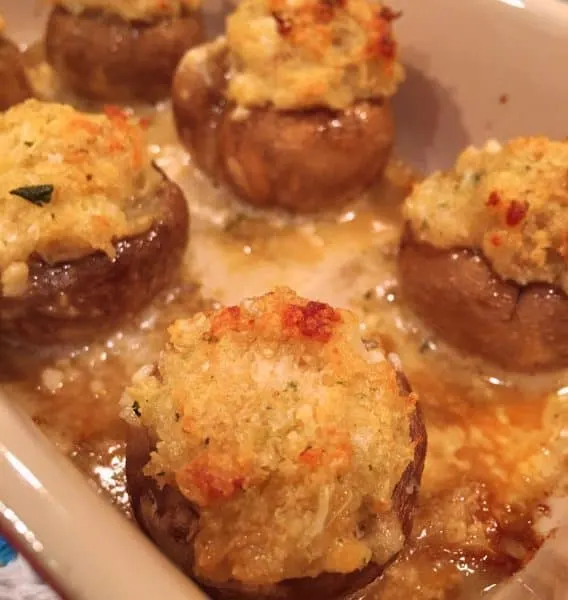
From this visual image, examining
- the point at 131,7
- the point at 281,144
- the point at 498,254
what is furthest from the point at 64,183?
the point at 498,254

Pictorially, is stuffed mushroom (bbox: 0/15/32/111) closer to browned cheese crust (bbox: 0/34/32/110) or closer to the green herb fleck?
browned cheese crust (bbox: 0/34/32/110)

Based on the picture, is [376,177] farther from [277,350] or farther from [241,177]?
[277,350]

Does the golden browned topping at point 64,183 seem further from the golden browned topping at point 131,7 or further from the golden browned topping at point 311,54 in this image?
the golden browned topping at point 131,7

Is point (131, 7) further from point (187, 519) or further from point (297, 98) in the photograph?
point (187, 519)

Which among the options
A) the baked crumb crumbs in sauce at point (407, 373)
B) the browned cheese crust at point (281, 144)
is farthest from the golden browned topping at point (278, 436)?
the browned cheese crust at point (281, 144)

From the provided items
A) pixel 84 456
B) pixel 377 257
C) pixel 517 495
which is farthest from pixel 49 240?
pixel 517 495

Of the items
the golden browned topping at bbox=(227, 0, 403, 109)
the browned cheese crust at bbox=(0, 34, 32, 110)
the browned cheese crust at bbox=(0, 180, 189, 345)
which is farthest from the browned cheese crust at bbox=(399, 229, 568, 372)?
the browned cheese crust at bbox=(0, 34, 32, 110)
